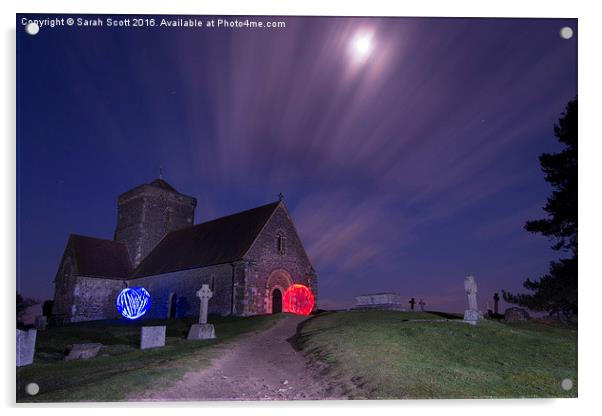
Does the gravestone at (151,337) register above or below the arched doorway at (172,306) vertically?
above

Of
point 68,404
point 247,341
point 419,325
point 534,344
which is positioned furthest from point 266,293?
point 68,404

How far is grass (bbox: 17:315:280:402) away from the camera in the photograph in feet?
35.8

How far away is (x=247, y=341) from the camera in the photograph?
685 inches

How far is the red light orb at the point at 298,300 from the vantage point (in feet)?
99.8

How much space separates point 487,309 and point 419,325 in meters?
12.2

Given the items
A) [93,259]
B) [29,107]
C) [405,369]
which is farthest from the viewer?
[93,259]

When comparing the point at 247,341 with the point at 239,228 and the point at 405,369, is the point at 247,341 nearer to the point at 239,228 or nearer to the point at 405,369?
the point at 405,369

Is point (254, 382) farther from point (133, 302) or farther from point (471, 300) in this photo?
point (133, 302)

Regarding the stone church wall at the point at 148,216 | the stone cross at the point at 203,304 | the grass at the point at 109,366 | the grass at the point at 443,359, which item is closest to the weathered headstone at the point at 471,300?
the grass at the point at 443,359

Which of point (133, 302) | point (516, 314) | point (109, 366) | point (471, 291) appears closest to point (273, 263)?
point (133, 302)

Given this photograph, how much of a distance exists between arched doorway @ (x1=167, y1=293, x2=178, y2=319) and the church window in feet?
25.5

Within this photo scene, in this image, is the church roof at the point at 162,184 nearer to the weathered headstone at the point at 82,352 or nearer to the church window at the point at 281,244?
the church window at the point at 281,244

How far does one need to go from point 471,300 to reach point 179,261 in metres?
21.7

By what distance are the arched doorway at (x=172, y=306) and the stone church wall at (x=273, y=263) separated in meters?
6.56
